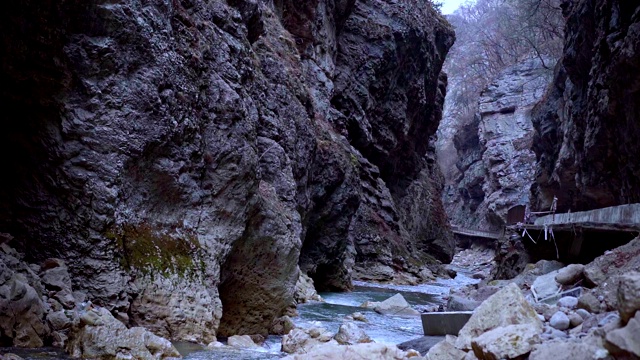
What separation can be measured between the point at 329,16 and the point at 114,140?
21078 millimetres

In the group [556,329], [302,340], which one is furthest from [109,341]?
[556,329]

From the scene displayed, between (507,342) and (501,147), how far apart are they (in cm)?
5134

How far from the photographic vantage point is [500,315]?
5148 millimetres

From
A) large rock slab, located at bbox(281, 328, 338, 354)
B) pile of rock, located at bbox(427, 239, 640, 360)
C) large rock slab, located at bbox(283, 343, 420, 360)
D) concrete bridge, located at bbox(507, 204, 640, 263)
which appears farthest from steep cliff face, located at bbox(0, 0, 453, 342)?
concrete bridge, located at bbox(507, 204, 640, 263)

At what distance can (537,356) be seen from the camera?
4035 millimetres

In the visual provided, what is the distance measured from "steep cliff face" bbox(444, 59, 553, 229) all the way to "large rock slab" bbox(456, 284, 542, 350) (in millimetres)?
44414

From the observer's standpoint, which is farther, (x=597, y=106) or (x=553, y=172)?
(x=553, y=172)

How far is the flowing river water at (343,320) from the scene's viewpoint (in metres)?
6.89

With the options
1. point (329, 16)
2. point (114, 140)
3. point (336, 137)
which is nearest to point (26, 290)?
point (114, 140)

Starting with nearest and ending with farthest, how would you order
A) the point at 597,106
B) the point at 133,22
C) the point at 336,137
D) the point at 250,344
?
the point at 133,22 < the point at 250,344 < the point at 597,106 < the point at 336,137

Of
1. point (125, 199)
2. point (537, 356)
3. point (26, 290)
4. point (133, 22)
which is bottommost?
point (26, 290)

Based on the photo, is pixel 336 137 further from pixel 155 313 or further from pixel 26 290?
pixel 26 290

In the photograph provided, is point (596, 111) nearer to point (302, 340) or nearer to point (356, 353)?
point (302, 340)

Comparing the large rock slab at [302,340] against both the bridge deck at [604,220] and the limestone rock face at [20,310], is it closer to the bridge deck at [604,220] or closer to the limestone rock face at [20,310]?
the limestone rock face at [20,310]
